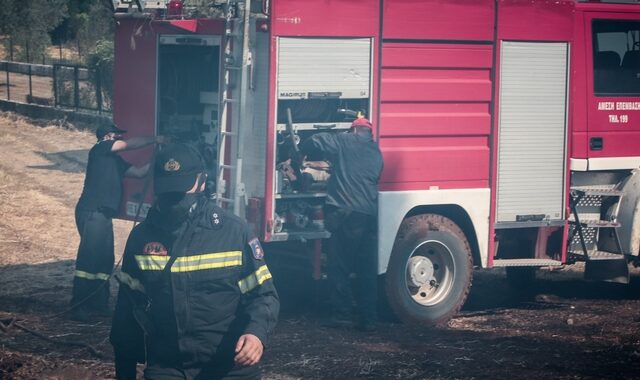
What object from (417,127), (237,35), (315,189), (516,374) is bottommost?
(516,374)

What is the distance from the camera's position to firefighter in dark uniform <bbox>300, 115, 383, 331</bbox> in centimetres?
847

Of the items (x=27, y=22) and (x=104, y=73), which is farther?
(x=27, y=22)

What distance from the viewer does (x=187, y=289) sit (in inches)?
175

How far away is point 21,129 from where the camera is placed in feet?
75.6

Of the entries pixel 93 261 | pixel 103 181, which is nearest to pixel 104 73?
pixel 103 181

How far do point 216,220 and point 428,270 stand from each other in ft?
16.1

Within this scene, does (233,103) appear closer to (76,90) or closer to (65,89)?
(76,90)

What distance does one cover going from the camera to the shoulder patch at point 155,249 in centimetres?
448

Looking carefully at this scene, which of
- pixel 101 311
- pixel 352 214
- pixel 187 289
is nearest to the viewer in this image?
pixel 187 289

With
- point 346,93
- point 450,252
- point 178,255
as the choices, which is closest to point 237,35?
point 346,93

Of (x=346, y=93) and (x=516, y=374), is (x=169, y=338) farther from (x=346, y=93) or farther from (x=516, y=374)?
(x=346, y=93)

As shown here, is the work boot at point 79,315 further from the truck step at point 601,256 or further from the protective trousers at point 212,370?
the truck step at point 601,256

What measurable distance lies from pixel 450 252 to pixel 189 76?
2.99 meters

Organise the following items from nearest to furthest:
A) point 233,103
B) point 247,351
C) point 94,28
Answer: point 247,351
point 233,103
point 94,28
